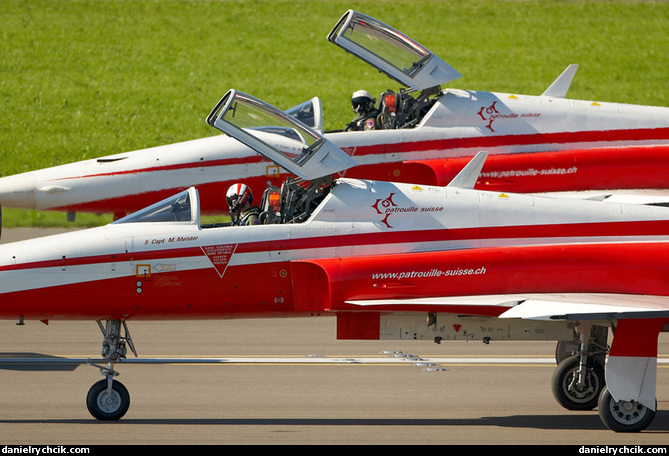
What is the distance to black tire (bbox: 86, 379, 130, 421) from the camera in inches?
455

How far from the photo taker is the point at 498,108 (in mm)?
17062

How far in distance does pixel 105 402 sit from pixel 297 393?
94.7 inches

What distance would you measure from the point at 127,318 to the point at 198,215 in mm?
1342

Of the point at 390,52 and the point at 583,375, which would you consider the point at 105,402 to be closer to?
the point at 583,375

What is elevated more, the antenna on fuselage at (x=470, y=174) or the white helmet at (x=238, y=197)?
the antenna on fuselage at (x=470, y=174)

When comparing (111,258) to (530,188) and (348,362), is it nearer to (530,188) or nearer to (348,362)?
(348,362)

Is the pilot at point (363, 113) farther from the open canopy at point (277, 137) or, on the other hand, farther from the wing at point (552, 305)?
the wing at point (552, 305)

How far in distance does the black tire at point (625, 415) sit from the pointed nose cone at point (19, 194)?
9460 millimetres

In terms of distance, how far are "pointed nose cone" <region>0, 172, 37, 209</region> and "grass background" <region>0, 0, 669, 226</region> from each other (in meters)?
11.4

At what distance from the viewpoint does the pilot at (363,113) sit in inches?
680

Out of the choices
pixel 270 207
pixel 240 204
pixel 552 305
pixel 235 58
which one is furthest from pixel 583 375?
pixel 235 58

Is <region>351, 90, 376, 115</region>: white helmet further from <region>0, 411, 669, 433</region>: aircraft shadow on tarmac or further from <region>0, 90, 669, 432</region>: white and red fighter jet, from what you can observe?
<region>0, 411, 669, 433</region>: aircraft shadow on tarmac

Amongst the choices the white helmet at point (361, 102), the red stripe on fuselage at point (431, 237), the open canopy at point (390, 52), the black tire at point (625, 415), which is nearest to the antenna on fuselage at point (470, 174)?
the red stripe on fuselage at point (431, 237)
